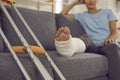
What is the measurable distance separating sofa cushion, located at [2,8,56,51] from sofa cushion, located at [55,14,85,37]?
5.6 inches

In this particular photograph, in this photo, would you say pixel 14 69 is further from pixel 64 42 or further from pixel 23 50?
pixel 64 42

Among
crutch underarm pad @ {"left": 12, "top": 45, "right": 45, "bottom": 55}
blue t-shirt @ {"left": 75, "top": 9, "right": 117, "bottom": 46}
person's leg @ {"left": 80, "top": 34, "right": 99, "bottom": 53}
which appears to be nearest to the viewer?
crutch underarm pad @ {"left": 12, "top": 45, "right": 45, "bottom": 55}

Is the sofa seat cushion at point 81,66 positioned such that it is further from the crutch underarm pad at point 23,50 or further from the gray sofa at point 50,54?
the crutch underarm pad at point 23,50

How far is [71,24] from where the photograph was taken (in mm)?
2352

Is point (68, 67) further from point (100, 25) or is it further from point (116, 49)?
point (100, 25)

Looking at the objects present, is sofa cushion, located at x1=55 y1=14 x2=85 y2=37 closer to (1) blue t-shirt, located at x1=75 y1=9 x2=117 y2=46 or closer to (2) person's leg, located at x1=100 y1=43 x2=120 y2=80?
(1) blue t-shirt, located at x1=75 y1=9 x2=117 y2=46

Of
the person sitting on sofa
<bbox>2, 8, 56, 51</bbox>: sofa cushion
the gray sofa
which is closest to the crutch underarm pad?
the gray sofa

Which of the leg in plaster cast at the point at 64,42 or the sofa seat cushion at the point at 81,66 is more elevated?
the leg in plaster cast at the point at 64,42

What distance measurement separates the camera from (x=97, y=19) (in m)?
2.35

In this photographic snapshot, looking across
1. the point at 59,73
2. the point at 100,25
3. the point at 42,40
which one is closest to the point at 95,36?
the point at 100,25

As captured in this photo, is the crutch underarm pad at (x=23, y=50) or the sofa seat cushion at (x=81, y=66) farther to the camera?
the sofa seat cushion at (x=81, y=66)

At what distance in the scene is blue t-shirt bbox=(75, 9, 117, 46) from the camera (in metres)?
2.28

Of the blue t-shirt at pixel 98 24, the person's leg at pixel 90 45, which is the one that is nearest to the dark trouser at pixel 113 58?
the person's leg at pixel 90 45

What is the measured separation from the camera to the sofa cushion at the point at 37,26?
1754 mm
